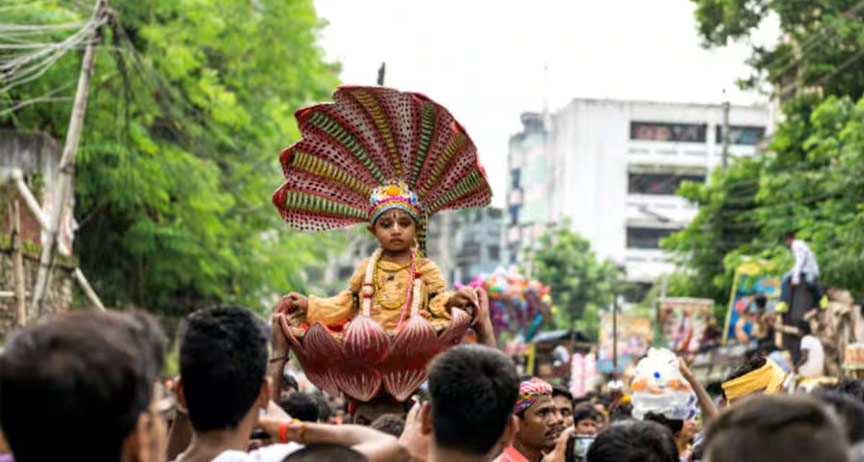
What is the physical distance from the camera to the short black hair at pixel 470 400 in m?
4.07

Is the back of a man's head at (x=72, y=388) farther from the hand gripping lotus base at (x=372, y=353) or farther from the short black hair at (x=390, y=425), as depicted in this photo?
the hand gripping lotus base at (x=372, y=353)

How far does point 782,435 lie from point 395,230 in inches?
174

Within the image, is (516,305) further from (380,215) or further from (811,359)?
(380,215)

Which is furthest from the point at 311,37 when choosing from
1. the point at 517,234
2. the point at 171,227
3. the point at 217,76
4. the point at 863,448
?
the point at 517,234

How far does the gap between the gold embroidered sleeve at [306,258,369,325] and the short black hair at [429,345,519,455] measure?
10.3 feet

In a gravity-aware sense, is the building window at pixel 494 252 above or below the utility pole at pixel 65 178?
below

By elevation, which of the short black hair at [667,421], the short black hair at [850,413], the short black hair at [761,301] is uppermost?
the short black hair at [850,413]

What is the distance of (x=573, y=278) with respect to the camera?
60.3 metres

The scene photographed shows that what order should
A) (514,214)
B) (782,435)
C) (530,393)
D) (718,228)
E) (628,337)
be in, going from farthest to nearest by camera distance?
(514,214), (718,228), (628,337), (530,393), (782,435)

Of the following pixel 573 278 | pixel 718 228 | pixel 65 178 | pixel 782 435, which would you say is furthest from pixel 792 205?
pixel 573 278

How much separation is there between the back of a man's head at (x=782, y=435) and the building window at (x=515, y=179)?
85.2 meters

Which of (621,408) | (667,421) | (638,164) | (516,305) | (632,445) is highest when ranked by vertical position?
(638,164)

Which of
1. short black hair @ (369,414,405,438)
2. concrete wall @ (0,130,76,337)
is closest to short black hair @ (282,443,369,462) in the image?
short black hair @ (369,414,405,438)

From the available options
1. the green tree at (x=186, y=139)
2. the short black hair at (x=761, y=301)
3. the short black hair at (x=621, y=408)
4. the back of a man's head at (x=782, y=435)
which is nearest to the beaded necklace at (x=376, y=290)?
the back of a man's head at (x=782, y=435)
